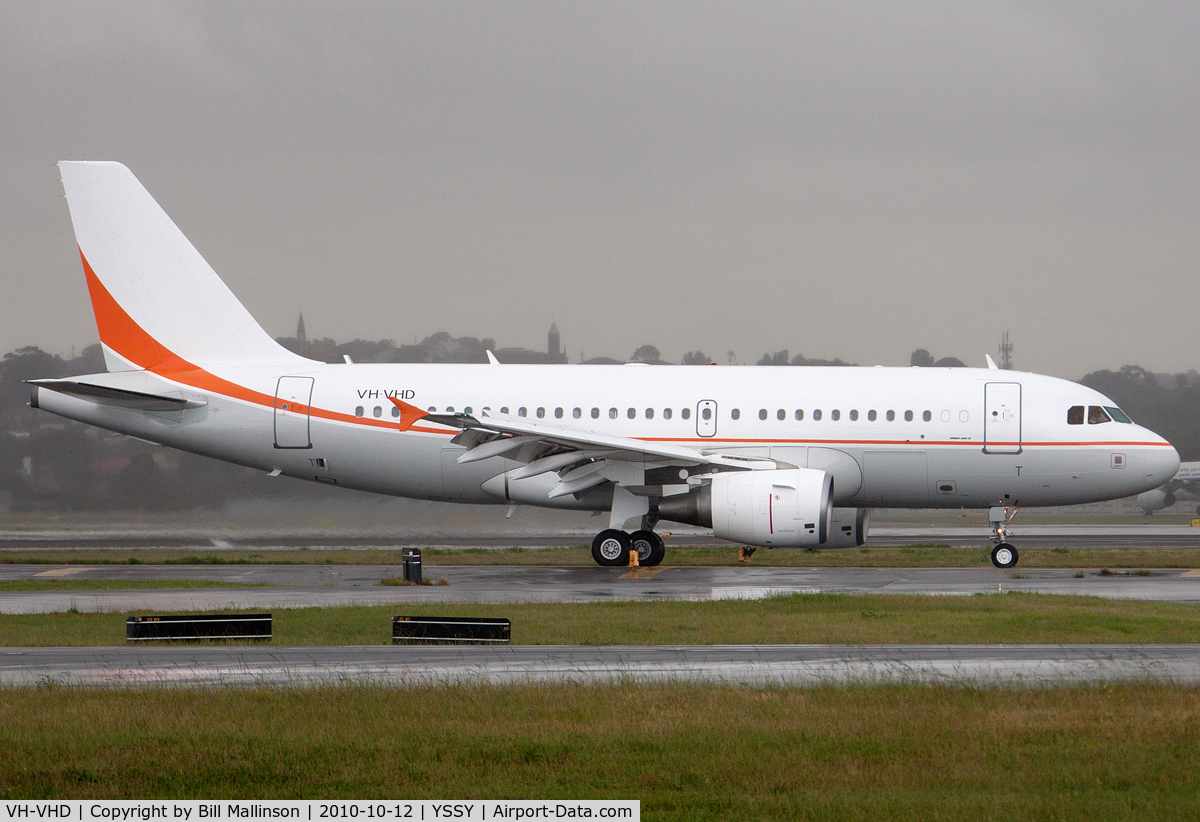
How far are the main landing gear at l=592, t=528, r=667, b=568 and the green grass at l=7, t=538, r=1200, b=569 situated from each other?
201 centimetres

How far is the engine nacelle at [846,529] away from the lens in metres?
25.9

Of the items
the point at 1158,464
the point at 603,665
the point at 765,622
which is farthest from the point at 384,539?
the point at 603,665

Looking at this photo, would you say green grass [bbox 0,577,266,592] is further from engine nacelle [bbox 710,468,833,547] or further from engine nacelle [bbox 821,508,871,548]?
engine nacelle [bbox 821,508,871,548]

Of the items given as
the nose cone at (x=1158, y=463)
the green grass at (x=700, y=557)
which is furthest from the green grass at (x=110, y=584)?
the nose cone at (x=1158, y=463)

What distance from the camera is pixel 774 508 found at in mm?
23000

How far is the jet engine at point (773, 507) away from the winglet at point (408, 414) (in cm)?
599

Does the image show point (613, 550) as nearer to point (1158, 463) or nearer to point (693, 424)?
point (693, 424)

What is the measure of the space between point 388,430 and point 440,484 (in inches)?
64.4

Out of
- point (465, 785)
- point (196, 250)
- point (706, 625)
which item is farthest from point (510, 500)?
point (465, 785)

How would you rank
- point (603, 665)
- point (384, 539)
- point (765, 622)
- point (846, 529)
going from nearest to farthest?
point (603, 665) → point (765, 622) → point (846, 529) → point (384, 539)

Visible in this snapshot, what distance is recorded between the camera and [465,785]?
784cm

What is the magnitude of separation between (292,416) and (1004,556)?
1534 cm

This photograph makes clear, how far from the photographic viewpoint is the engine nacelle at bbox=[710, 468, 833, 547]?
75.3 ft

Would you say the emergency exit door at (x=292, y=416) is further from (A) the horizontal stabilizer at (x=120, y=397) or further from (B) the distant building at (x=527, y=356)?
(B) the distant building at (x=527, y=356)
